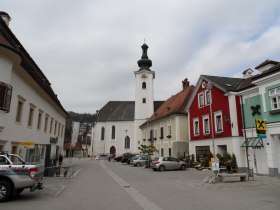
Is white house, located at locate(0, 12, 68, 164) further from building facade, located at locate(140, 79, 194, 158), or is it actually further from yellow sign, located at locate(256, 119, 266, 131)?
building facade, located at locate(140, 79, 194, 158)

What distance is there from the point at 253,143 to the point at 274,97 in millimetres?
4741

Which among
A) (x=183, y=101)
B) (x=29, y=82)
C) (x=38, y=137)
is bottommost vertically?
(x=38, y=137)

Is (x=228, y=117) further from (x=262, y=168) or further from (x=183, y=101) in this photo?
(x=183, y=101)

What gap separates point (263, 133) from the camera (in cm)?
1898

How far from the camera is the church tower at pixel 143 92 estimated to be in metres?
64.1

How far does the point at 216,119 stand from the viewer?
91.7ft

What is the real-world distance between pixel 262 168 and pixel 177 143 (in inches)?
637

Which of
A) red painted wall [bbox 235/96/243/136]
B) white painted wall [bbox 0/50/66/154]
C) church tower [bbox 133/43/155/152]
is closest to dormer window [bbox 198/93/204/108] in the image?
red painted wall [bbox 235/96/243/136]

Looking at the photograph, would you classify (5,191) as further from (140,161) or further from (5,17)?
(140,161)

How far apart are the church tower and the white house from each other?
3858 centimetres

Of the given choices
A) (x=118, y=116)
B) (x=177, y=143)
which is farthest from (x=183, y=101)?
(x=118, y=116)

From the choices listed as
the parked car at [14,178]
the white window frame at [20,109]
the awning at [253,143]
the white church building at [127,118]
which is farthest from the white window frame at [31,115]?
the white church building at [127,118]

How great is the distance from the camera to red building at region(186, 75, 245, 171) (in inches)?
973

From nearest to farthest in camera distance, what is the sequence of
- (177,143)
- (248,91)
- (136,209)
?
(136,209)
(248,91)
(177,143)
